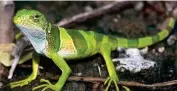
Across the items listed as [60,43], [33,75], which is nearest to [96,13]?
[60,43]

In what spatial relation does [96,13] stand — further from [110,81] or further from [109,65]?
[110,81]

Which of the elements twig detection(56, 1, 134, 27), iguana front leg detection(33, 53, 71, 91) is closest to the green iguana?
iguana front leg detection(33, 53, 71, 91)

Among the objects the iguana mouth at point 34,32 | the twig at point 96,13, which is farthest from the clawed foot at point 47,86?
the twig at point 96,13

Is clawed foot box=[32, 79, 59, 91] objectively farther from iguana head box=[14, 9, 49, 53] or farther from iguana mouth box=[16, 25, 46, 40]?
iguana mouth box=[16, 25, 46, 40]

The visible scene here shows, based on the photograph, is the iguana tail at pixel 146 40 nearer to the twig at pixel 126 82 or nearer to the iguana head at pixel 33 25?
the twig at pixel 126 82

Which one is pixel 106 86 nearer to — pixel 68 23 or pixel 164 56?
pixel 164 56

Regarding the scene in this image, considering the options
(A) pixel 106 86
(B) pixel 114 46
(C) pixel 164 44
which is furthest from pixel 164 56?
(A) pixel 106 86
